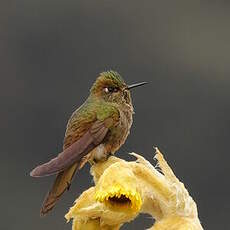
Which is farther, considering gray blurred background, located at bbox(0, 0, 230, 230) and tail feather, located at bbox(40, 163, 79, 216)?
gray blurred background, located at bbox(0, 0, 230, 230)

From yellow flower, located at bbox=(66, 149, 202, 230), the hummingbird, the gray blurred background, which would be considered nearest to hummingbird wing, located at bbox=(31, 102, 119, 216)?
the hummingbird

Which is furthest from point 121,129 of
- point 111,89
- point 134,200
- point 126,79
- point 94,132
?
point 126,79

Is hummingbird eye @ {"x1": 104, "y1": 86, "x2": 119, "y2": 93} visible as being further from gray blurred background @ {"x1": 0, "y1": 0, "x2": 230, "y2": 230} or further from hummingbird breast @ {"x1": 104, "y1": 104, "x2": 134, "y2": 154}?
gray blurred background @ {"x1": 0, "y1": 0, "x2": 230, "y2": 230}

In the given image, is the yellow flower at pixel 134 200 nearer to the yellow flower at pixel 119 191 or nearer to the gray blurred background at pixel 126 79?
the yellow flower at pixel 119 191

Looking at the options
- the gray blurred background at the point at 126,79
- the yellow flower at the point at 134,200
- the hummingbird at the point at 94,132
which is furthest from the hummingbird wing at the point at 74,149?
the gray blurred background at the point at 126,79

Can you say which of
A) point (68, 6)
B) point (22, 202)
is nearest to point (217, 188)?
point (22, 202)

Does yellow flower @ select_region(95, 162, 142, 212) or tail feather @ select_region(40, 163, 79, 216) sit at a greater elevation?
yellow flower @ select_region(95, 162, 142, 212)

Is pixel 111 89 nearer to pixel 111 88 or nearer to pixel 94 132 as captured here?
pixel 111 88
